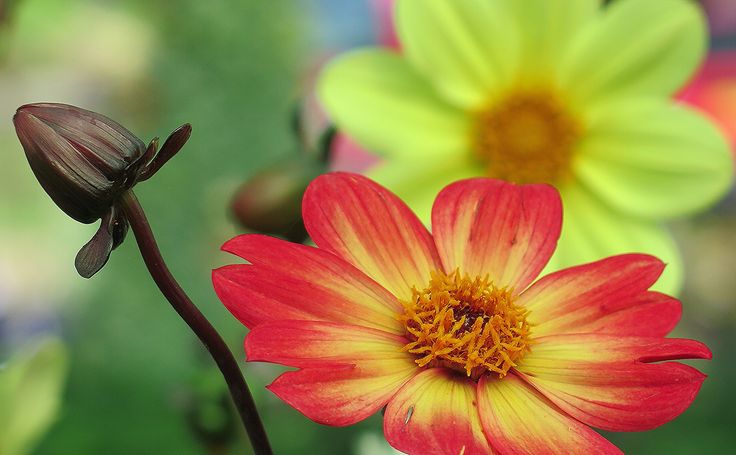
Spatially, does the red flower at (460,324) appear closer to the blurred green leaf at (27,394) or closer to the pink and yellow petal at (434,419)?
the pink and yellow petal at (434,419)

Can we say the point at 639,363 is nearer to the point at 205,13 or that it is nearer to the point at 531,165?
the point at 531,165

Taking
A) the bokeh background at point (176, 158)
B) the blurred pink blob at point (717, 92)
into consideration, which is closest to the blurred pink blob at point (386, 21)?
the bokeh background at point (176, 158)

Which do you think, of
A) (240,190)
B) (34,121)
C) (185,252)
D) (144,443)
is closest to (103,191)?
(34,121)

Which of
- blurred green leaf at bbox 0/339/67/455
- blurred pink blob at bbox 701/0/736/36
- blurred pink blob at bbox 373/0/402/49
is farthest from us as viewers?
blurred pink blob at bbox 701/0/736/36

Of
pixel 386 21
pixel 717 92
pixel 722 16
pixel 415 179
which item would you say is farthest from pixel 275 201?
pixel 722 16

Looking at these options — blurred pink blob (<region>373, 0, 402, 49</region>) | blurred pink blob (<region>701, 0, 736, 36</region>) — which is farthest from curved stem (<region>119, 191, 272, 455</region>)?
blurred pink blob (<region>701, 0, 736, 36</region>)

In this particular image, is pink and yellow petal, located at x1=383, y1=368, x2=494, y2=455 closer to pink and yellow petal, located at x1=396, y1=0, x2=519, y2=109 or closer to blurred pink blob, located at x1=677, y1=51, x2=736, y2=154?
pink and yellow petal, located at x1=396, y1=0, x2=519, y2=109
